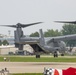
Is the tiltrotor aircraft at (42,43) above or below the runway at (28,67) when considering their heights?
above

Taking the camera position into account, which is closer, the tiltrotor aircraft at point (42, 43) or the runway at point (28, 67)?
the runway at point (28, 67)

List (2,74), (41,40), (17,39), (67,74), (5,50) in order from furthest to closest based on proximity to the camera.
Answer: (5,50) → (17,39) → (41,40) → (2,74) → (67,74)

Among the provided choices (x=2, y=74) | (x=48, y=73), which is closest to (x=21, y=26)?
(x=2, y=74)

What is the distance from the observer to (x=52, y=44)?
3322 inches

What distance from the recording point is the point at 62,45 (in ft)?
282

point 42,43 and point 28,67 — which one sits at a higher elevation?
point 42,43

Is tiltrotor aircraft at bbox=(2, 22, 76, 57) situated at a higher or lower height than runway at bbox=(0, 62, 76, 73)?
higher

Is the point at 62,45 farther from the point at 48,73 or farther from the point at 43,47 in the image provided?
the point at 48,73

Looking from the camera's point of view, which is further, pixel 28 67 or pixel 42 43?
pixel 42 43

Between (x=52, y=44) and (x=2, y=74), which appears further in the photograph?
(x=52, y=44)

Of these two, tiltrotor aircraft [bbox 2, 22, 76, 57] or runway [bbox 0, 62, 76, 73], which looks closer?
→ runway [bbox 0, 62, 76, 73]

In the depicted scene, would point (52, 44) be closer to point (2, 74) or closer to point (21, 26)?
point (21, 26)

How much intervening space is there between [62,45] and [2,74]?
6015cm

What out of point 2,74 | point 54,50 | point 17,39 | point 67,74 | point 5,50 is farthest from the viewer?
point 5,50
